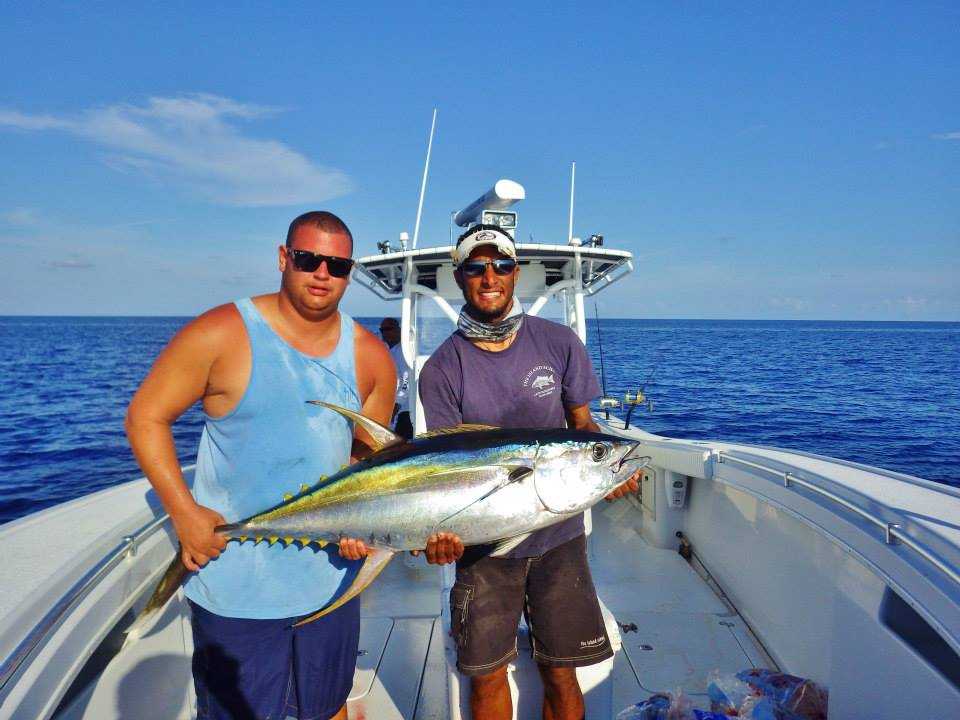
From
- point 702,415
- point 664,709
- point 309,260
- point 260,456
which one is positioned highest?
point 309,260

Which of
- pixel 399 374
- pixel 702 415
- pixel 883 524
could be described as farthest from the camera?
pixel 702 415

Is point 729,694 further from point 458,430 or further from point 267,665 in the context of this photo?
point 267,665

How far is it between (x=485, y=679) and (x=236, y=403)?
1477mm

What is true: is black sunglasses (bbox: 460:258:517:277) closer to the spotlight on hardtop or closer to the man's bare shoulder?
the man's bare shoulder

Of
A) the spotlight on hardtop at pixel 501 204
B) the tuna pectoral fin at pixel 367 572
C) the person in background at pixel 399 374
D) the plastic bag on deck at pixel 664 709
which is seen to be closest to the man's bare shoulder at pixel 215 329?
the tuna pectoral fin at pixel 367 572

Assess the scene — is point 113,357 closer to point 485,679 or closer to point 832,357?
point 485,679

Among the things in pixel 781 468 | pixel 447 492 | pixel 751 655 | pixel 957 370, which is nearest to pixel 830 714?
pixel 751 655

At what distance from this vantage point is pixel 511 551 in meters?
2.34

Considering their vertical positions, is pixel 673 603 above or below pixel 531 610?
below

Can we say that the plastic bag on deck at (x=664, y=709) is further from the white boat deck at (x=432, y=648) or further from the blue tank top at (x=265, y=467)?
the blue tank top at (x=265, y=467)

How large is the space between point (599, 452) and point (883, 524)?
1237 millimetres

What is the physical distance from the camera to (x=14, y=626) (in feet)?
5.63

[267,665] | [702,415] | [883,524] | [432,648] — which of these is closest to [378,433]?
[267,665]

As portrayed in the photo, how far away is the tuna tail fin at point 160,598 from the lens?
1.85 meters
